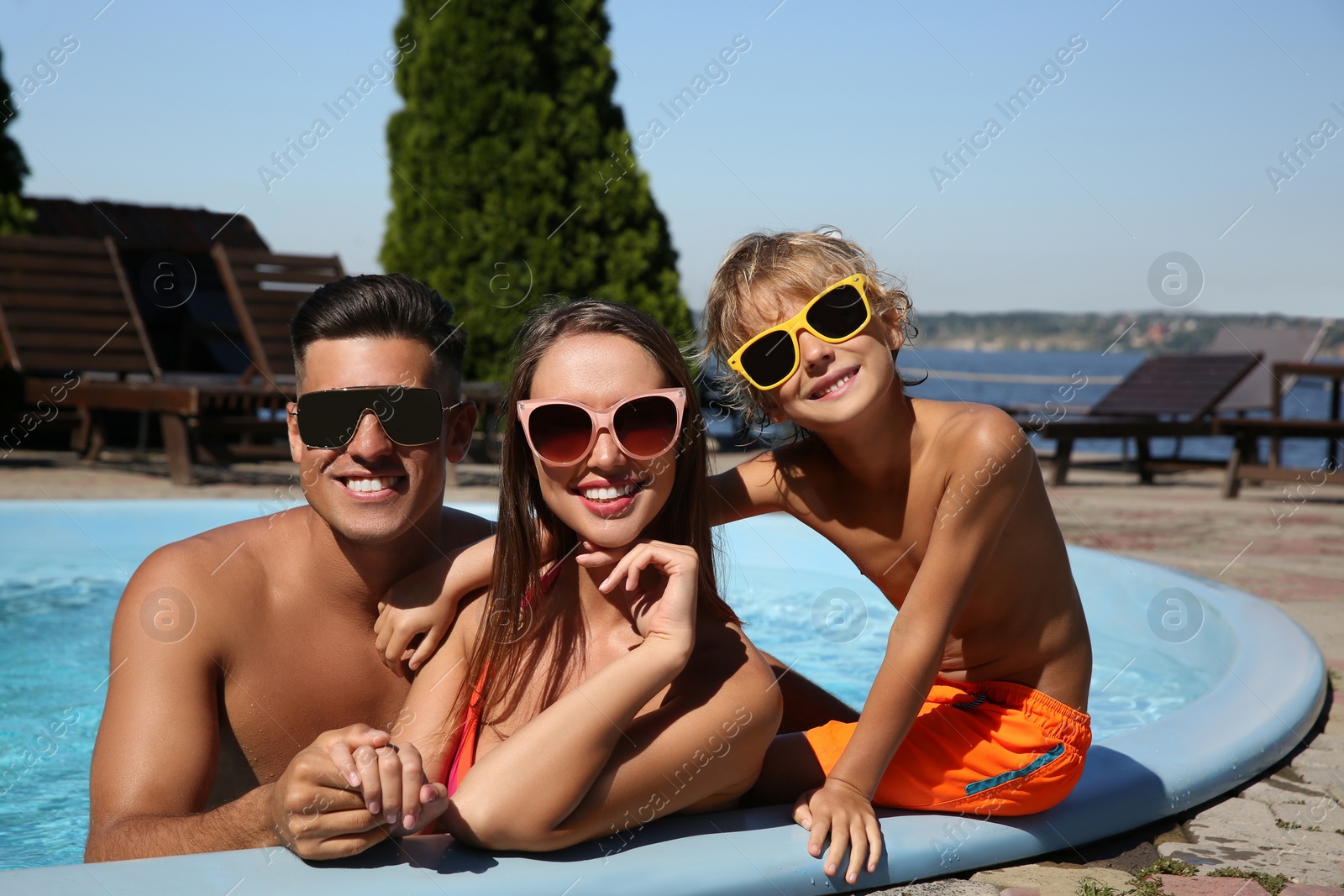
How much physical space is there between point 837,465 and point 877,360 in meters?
0.41

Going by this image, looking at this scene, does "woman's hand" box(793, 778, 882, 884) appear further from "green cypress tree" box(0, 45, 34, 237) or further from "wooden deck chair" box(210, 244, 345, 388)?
"green cypress tree" box(0, 45, 34, 237)

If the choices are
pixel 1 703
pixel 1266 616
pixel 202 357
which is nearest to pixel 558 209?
pixel 202 357

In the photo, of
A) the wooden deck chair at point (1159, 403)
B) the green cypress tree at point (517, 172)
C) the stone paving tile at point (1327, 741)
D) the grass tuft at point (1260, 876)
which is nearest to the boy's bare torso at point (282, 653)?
the grass tuft at point (1260, 876)

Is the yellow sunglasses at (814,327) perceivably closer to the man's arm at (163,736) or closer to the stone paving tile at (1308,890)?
the man's arm at (163,736)

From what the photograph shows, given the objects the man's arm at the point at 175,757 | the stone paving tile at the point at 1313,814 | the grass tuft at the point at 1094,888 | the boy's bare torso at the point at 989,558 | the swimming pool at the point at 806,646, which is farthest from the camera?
the swimming pool at the point at 806,646

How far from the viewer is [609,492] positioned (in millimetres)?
2195

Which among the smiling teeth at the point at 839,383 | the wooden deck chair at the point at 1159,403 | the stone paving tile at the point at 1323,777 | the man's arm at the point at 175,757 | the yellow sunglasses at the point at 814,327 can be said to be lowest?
the stone paving tile at the point at 1323,777

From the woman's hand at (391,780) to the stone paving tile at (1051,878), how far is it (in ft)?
4.13

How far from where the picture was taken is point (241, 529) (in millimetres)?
2592

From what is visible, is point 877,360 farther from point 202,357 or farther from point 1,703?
point 202,357

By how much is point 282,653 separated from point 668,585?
1.04 m

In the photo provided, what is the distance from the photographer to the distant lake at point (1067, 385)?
20703 millimetres

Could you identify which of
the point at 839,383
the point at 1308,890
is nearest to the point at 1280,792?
the point at 1308,890

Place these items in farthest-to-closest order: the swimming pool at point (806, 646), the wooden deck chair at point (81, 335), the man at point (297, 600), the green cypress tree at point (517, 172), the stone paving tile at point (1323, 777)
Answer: the green cypress tree at point (517, 172) → the wooden deck chair at point (81, 335) → the swimming pool at point (806, 646) → the stone paving tile at point (1323, 777) → the man at point (297, 600)
